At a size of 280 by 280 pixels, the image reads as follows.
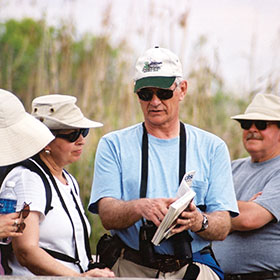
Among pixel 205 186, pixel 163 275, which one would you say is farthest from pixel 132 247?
pixel 205 186

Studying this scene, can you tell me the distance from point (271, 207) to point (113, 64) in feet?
9.48

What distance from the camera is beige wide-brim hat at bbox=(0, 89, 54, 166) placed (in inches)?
115

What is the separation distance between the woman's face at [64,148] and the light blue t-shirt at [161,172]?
Result: 116mm

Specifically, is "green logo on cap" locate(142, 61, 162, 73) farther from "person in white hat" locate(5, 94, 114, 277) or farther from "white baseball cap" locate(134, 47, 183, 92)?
"person in white hat" locate(5, 94, 114, 277)

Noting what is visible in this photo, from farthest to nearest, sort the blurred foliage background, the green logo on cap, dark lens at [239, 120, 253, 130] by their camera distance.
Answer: the blurred foliage background → dark lens at [239, 120, 253, 130] → the green logo on cap

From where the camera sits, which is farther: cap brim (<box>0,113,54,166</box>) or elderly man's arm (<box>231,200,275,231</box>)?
elderly man's arm (<box>231,200,275,231</box>)

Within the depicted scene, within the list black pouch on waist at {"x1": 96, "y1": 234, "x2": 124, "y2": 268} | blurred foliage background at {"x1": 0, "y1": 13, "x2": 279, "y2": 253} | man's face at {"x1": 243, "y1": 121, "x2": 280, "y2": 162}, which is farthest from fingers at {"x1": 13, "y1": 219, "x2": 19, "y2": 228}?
blurred foliage background at {"x1": 0, "y1": 13, "x2": 279, "y2": 253}

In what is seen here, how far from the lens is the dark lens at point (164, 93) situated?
354 centimetres

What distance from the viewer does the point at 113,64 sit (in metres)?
6.51

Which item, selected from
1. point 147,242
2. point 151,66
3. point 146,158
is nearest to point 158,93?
point 151,66

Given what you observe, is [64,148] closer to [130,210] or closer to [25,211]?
[130,210]

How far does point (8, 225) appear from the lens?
2793mm

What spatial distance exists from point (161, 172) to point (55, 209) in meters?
0.59

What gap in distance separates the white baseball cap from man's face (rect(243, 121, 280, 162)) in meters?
1.02
